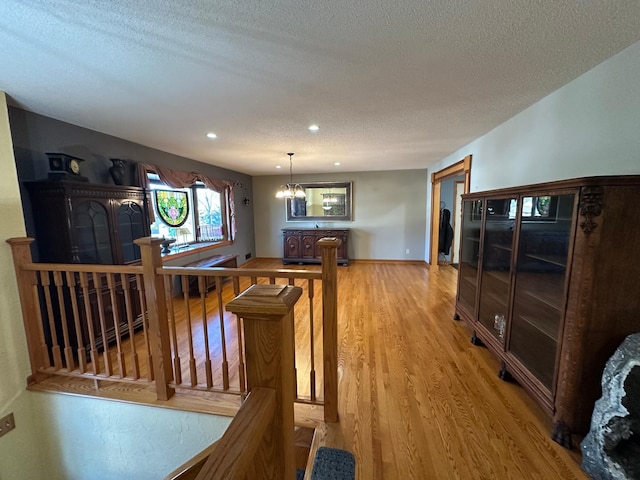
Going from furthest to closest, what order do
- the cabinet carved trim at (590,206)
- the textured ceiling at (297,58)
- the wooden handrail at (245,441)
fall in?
the cabinet carved trim at (590,206), the textured ceiling at (297,58), the wooden handrail at (245,441)

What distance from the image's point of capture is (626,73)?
150 cm

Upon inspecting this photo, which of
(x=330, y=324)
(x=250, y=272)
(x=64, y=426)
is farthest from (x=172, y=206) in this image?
(x=330, y=324)

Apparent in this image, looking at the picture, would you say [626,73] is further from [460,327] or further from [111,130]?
[111,130]

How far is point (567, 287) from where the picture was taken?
1.46 metres

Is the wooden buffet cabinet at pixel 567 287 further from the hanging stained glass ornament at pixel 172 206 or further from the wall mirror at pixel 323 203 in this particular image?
the hanging stained glass ornament at pixel 172 206

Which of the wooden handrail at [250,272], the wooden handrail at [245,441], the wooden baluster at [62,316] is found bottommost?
the wooden baluster at [62,316]

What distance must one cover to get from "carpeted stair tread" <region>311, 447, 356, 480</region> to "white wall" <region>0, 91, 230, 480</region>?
855 millimetres

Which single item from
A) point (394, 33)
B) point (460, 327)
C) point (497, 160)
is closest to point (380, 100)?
point (394, 33)

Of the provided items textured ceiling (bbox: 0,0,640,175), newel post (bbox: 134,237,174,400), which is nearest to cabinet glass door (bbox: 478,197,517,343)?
textured ceiling (bbox: 0,0,640,175)

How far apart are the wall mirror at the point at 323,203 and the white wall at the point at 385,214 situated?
13 cm

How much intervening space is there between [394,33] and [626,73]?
1.41m

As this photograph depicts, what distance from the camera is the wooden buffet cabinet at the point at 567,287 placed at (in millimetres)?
1336

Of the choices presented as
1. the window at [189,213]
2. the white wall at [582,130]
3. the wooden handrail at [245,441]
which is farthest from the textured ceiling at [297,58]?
the wooden handrail at [245,441]

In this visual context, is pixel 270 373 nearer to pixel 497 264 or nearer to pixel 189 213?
pixel 497 264
